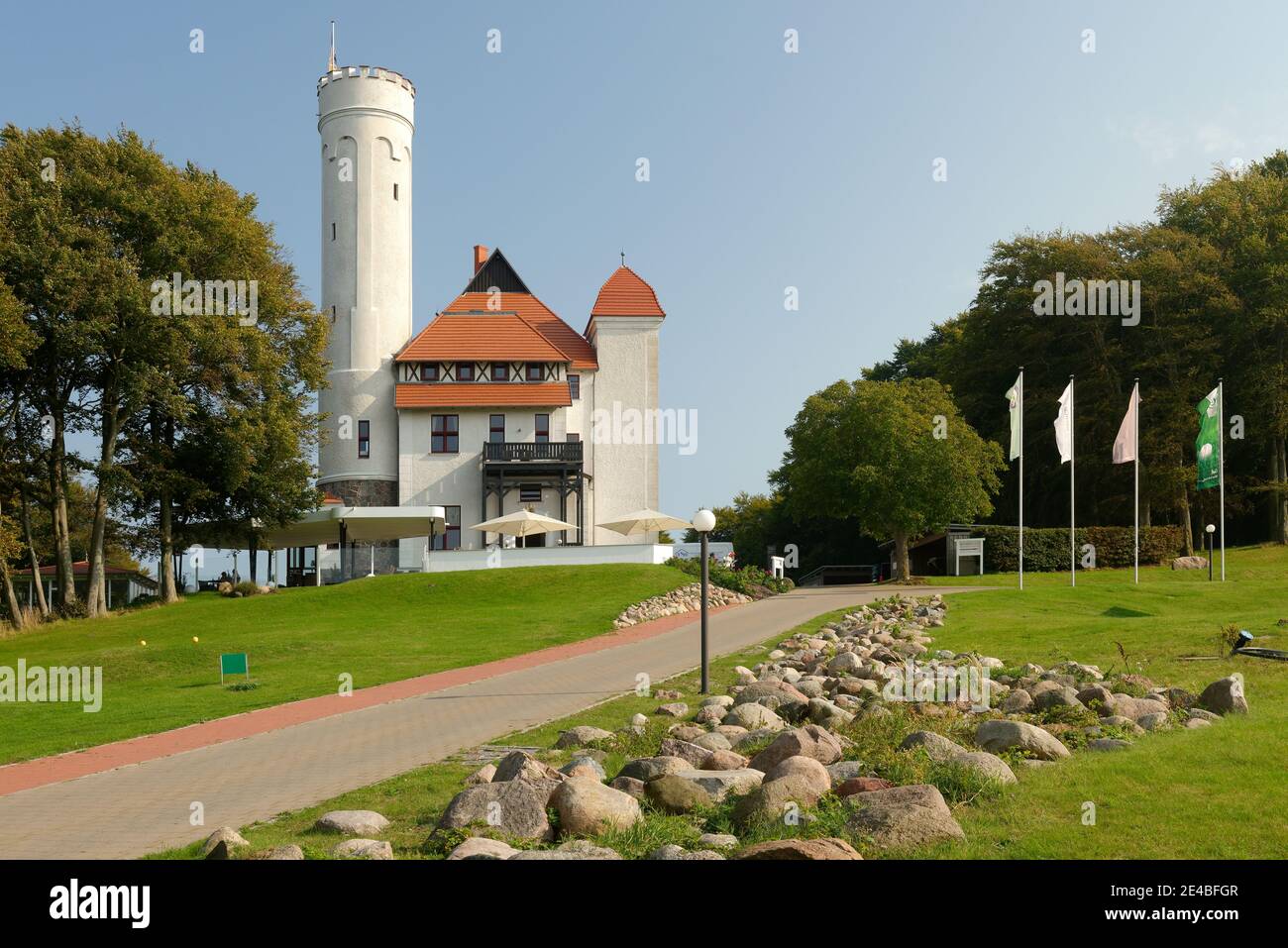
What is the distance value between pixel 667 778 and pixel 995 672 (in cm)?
932

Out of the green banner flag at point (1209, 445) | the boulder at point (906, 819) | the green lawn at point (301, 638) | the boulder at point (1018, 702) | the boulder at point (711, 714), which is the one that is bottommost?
the green lawn at point (301, 638)

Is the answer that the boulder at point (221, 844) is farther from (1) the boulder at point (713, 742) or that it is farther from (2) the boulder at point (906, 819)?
(1) the boulder at point (713, 742)

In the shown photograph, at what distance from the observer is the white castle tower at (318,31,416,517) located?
183 feet

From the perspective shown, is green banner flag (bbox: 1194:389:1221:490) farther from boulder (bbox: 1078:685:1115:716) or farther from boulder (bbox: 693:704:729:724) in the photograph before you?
boulder (bbox: 693:704:729:724)

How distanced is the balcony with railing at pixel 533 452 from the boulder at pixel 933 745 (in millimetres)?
44385

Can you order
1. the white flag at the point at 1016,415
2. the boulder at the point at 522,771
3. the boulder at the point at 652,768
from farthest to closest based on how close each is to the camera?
the white flag at the point at 1016,415 < the boulder at the point at 652,768 < the boulder at the point at 522,771

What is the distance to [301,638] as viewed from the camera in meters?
27.9

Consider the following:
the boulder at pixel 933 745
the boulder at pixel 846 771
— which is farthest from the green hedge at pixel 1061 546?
the boulder at pixel 846 771

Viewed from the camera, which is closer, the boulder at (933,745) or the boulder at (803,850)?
the boulder at (803,850)

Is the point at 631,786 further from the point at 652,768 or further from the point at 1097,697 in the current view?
the point at 1097,697

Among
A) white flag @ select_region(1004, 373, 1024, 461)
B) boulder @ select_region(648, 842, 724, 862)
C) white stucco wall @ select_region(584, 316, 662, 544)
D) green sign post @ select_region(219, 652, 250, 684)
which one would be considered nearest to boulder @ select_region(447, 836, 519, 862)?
boulder @ select_region(648, 842, 724, 862)

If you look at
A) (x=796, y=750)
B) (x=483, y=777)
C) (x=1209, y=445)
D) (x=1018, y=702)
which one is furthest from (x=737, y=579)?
(x=483, y=777)

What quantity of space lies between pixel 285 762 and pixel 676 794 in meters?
5.51

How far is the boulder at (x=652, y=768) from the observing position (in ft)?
30.1
